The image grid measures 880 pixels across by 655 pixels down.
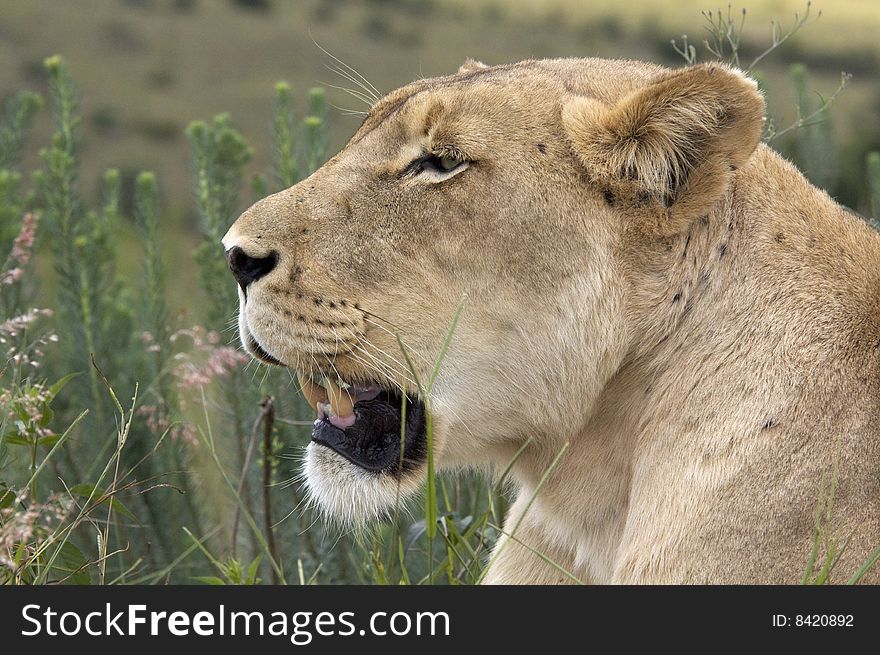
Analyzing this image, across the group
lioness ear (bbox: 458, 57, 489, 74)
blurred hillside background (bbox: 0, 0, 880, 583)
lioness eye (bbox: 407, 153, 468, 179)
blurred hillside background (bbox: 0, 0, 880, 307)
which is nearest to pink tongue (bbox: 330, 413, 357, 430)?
blurred hillside background (bbox: 0, 0, 880, 583)

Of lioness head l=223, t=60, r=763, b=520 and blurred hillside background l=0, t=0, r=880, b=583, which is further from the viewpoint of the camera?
blurred hillside background l=0, t=0, r=880, b=583

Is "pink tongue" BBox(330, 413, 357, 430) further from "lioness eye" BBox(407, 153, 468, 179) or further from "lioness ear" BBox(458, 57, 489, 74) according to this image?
"lioness ear" BBox(458, 57, 489, 74)

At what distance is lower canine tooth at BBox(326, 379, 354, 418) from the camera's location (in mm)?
2363

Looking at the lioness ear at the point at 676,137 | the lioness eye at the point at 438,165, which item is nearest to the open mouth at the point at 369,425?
the lioness eye at the point at 438,165

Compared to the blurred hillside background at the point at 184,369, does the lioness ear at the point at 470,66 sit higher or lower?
higher

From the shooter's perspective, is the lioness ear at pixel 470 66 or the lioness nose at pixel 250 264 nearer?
the lioness nose at pixel 250 264

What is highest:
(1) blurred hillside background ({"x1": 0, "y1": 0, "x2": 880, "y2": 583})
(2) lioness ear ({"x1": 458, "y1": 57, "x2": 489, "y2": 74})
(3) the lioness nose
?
(2) lioness ear ({"x1": 458, "y1": 57, "x2": 489, "y2": 74})

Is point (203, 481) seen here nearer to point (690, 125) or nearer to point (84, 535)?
point (84, 535)

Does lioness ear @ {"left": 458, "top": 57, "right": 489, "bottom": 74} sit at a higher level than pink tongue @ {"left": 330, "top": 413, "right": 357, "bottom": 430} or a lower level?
higher

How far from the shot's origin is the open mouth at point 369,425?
2.34 metres

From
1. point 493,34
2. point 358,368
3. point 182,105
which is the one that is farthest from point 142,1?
point 358,368

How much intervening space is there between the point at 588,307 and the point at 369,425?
497 mm

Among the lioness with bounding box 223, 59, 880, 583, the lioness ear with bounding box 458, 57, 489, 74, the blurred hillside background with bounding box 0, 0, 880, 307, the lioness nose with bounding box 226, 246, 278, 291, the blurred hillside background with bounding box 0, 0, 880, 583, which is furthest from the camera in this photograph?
the blurred hillside background with bounding box 0, 0, 880, 307

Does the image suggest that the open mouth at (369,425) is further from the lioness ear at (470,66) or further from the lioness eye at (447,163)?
the lioness ear at (470,66)
